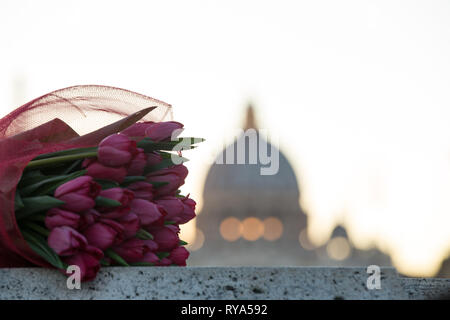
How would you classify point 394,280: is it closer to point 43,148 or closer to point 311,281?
point 311,281

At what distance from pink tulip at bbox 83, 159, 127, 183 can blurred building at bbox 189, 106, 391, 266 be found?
199ft

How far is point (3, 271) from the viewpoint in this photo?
1659 millimetres

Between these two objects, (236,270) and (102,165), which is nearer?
(236,270)

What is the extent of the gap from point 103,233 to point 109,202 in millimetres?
71

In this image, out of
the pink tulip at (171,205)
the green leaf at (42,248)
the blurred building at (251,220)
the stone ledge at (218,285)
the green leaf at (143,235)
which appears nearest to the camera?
the stone ledge at (218,285)

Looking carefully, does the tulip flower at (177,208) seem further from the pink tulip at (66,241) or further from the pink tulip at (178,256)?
the pink tulip at (66,241)

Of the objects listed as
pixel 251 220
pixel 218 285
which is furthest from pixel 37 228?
pixel 251 220

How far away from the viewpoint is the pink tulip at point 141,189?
190cm

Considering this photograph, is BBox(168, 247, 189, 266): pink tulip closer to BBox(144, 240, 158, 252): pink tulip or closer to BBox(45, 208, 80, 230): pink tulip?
BBox(144, 240, 158, 252): pink tulip

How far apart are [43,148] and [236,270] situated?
2.10 ft

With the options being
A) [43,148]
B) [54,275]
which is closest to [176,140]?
[43,148]

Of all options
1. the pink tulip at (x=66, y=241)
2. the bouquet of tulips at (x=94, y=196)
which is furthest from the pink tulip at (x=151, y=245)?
the pink tulip at (x=66, y=241)

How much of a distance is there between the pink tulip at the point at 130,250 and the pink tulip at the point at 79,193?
0.52 ft
